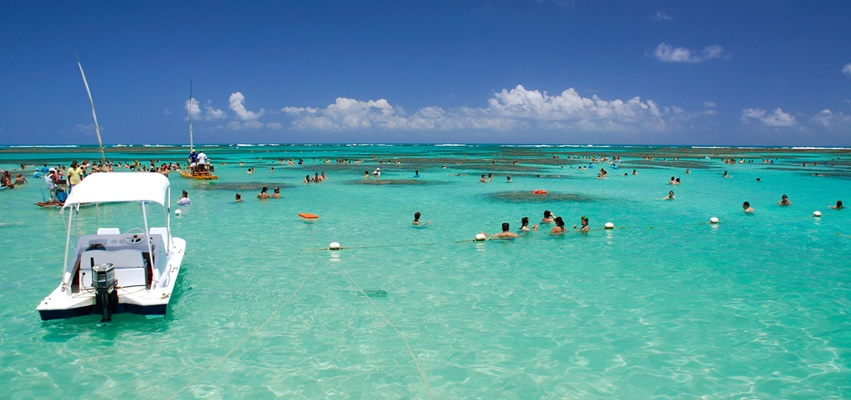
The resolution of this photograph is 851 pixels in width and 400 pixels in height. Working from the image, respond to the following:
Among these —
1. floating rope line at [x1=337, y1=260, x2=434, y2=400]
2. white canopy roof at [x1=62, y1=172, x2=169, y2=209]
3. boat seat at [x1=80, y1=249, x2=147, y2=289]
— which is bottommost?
floating rope line at [x1=337, y1=260, x2=434, y2=400]

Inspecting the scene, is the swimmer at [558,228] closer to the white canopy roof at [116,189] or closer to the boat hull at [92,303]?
the white canopy roof at [116,189]

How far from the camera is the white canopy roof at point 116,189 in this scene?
33.4 ft

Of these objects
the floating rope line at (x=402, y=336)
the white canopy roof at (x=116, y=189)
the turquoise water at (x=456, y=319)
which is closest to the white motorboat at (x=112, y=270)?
the white canopy roof at (x=116, y=189)

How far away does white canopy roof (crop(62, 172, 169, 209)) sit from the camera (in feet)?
33.4

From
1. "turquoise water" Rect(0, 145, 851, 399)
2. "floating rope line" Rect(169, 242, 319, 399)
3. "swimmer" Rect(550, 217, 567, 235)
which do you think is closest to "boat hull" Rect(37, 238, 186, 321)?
"turquoise water" Rect(0, 145, 851, 399)

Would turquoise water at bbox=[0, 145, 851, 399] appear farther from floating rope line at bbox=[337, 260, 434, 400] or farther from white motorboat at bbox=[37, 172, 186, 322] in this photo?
white motorboat at bbox=[37, 172, 186, 322]

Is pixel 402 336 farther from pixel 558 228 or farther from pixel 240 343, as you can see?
pixel 558 228

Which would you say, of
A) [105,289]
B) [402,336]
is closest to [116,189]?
[105,289]

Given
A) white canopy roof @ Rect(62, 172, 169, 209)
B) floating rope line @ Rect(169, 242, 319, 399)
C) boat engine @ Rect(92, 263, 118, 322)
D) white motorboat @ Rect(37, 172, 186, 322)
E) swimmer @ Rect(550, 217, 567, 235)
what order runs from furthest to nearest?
1. swimmer @ Rect(550, 217, 567, 235)
2. white canopy roof @ Rect(62, 172, 169, 209)
3. white motorboat @ Rect(37, 172, 186, 322)
4. boat engine @ Rect(92, 263, 118, 322)
5. floating rope line @ Rect(169, 242, 319, 399)

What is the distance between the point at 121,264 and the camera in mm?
10094

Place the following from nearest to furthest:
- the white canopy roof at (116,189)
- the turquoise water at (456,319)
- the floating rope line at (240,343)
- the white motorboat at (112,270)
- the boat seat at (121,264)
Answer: the floating rope line at (240,343) → the turquoise water at (456,319) → the white motorboat at (112,270) → the boat seat at (121,264) → the white canopy roof at (116,189)

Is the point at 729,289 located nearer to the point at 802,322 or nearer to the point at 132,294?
the point at 802,322

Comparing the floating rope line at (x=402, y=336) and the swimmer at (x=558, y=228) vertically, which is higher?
the swimmer at (x=558, y=228)

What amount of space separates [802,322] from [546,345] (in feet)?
18.6
